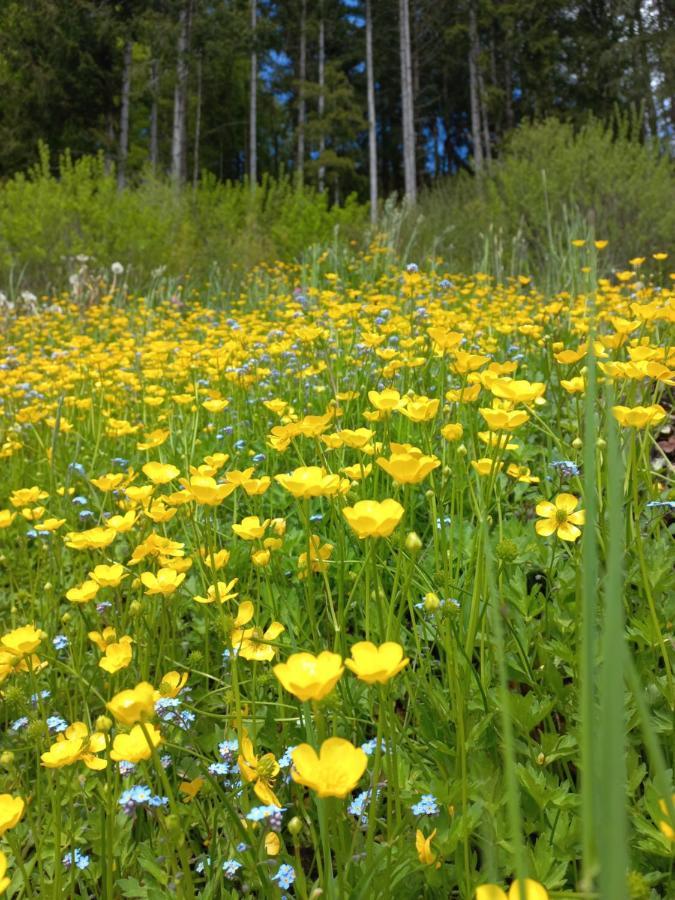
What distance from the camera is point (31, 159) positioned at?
15.3 metres

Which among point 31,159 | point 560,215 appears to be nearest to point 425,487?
point 560,215

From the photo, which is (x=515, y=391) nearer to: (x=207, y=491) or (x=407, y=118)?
(x=207, y=491)

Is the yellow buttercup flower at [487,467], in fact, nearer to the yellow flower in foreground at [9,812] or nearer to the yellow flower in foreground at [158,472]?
the yellow flower in foreground at [158,472]

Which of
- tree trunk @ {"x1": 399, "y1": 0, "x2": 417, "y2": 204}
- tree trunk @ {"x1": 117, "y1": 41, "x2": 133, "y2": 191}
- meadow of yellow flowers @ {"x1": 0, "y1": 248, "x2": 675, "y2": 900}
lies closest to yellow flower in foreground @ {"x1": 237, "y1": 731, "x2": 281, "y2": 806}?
meadow of yellow flowers @ {"x1": 0, "y1": 248, "x2": 675, "y2": 900}

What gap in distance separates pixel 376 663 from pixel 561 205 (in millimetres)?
6397

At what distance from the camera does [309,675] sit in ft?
1.89

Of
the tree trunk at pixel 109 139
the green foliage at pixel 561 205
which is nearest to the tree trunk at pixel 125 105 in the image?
the tree trunk at pixel 109 139

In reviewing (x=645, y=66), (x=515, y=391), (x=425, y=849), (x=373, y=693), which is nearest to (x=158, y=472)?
(x=373, y=693)

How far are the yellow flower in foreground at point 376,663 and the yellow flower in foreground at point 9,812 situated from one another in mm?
364

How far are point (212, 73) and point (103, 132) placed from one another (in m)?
6.23

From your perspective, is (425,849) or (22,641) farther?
(22,641)

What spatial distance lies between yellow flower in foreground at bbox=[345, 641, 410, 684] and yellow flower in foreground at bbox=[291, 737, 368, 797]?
60 mm

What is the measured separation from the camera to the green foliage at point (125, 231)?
689 cm

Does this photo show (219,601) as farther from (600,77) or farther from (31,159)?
(600,77)
